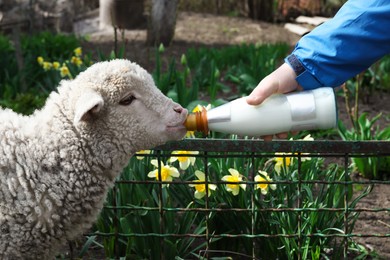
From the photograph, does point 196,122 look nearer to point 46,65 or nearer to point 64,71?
point 64,71

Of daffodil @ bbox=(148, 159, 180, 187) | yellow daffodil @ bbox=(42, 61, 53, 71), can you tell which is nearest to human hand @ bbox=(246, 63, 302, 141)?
daffodil @ bbox=(148, 159, 180, 187)

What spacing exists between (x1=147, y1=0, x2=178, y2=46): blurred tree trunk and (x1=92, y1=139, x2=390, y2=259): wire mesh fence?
573 centimetres

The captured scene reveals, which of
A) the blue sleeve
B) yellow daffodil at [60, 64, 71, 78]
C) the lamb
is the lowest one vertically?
yellow daffodil at [60, 64, 71, 78]

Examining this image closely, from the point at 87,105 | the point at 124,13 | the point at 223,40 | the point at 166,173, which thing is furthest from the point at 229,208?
the point at 124,13

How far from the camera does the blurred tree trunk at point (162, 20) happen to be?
8.95 meters

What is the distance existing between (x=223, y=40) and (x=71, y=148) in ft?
27.3

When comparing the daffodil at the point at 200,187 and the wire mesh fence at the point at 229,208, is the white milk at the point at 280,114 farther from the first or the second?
the daffodil at the point at 200,187

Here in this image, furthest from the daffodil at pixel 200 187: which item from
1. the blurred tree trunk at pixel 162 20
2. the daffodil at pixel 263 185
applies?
the blurred tree trunk at pixel 162 20

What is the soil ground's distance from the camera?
3984 mm

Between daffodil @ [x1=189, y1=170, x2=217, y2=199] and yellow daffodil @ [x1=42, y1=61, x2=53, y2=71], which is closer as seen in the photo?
daffodil @ [x1=189, y1=170, x2=217, y2=199]

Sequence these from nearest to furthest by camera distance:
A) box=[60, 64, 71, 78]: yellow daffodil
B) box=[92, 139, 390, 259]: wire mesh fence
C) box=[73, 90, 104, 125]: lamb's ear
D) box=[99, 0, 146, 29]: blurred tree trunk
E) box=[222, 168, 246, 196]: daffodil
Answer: box=[73, 90, 104, 125]: lamb's ear
box=[92, 139, 390, 259]: wire mesh fence
box=[222, 168, 246, 196]: daffodil
box=[60, 64, 71, 78]: yellow daffodil
box=[99, 0, 146, 29]: blurred tree trunk

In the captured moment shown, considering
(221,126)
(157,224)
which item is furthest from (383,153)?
(157,224)

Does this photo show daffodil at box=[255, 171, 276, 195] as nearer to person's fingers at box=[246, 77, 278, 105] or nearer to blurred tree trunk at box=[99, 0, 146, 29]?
person's fingers at box=[246, 77, 278, 105]

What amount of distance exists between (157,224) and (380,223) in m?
1.40
